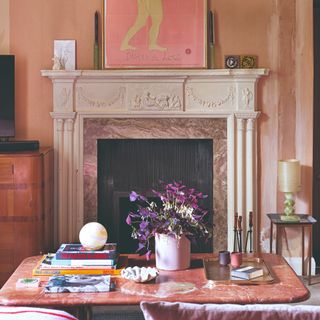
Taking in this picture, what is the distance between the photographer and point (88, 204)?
205 inches

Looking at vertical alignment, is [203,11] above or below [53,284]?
above

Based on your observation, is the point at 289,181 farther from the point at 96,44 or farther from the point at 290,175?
the point at 96,44

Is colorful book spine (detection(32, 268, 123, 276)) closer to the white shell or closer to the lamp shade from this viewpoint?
the white shell

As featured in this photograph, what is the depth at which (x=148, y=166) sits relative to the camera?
206 inches


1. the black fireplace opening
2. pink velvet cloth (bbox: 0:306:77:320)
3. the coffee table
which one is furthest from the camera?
the black fireplace opening

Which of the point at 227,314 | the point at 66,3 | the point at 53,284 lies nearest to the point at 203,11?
the point at 66,3

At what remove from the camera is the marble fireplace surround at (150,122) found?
16.7 ft

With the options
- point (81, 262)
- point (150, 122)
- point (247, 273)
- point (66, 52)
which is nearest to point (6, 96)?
point (66, 52)

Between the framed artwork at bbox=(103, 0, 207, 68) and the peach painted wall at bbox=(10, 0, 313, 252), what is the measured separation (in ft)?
0.47

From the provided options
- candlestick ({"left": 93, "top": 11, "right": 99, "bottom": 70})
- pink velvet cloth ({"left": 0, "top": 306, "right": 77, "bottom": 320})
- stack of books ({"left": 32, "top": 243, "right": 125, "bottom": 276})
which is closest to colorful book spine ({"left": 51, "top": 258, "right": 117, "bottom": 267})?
stack of books ({"left": 32, "top": 243, "right": 125, "bottom": 276})

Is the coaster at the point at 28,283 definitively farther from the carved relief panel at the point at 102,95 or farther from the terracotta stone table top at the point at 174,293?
the carved relief panel at the point at 102,95

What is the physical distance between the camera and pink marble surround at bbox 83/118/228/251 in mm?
5148

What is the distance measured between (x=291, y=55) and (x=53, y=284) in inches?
119

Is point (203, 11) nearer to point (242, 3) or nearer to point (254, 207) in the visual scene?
point (242, 3)
